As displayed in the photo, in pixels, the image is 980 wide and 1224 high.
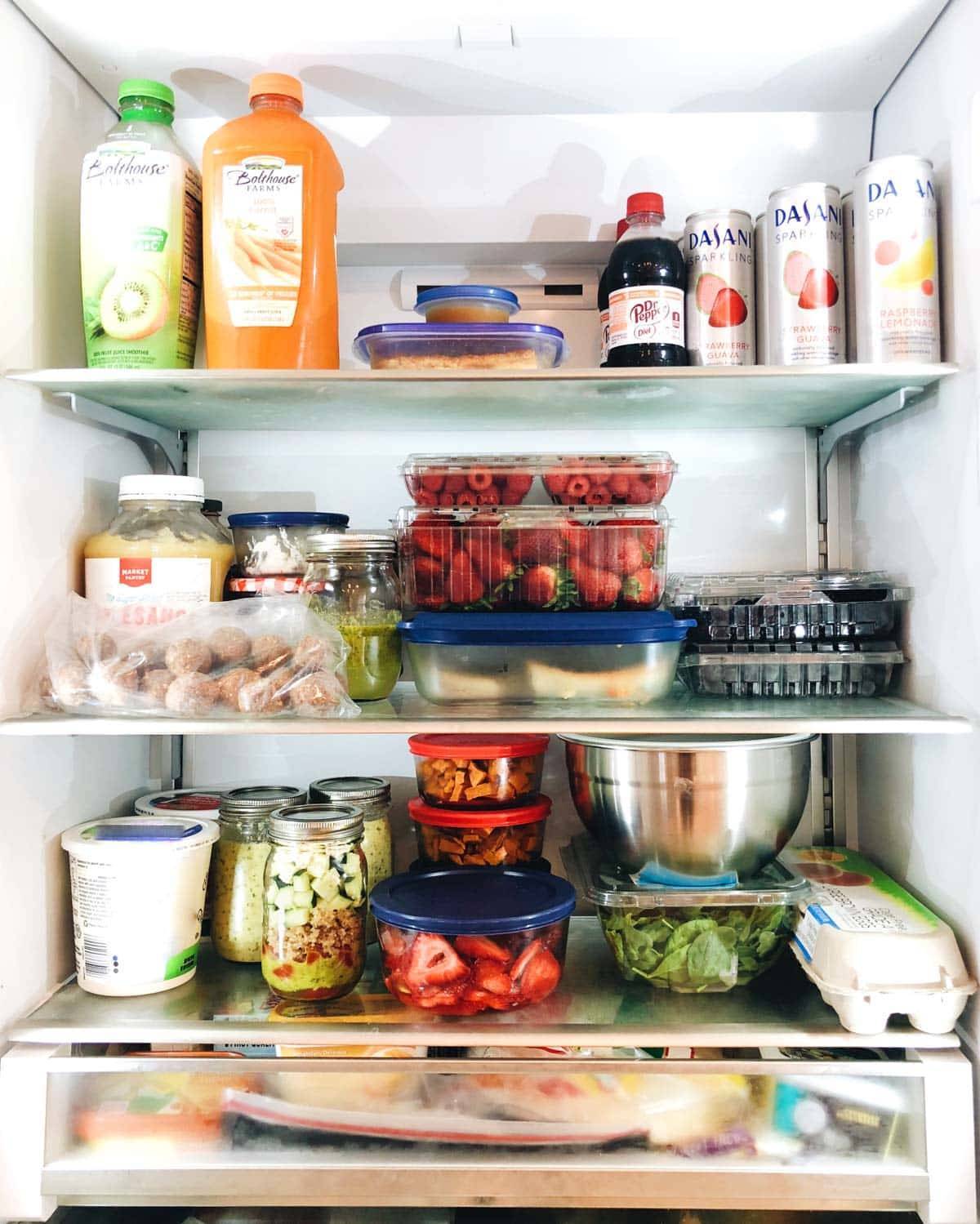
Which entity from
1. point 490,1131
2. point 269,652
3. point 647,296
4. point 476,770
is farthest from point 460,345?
point 490,1131

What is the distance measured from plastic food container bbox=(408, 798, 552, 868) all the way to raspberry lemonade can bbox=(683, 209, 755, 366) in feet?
2.15

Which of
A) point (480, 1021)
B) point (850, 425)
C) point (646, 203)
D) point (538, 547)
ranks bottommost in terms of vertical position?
point (480, 1021)

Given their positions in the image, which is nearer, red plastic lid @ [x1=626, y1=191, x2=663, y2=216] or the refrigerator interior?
the refrigerator interior

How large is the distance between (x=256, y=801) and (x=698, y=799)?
1.92ft

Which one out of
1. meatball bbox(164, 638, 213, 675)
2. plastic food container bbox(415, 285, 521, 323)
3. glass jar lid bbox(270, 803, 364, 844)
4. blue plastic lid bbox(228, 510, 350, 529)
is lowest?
glass jar lid bbox(270, 803, 364, 844)

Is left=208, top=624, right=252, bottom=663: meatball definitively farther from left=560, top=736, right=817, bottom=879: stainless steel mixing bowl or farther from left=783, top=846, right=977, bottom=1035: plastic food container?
left=783, top=846, right=977, bottom=1035: plastic food container

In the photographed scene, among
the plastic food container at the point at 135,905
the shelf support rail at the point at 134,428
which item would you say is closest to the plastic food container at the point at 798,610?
the plastic food container at the point at 135,905

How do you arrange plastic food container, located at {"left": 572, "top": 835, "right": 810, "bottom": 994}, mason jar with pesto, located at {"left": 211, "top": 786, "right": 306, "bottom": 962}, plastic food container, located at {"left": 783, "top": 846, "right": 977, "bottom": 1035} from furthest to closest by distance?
mason jar with pesto, located at {"left": 211, "top": 786, "right": 306, "bottom": 962} → plastic food container, located at {"left": 572, "top": 835, "right": 810, "bottom": 994} → plastic food container, located at {"left": 783, "top": 846, "right": 977, "bottom": 1035}

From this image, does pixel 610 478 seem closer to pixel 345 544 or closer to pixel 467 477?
pixel 467 477

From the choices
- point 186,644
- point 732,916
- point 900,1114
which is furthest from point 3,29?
point 900,1114

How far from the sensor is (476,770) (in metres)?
1.26

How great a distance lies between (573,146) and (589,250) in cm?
16

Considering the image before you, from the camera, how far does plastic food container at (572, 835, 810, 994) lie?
1.14 metres

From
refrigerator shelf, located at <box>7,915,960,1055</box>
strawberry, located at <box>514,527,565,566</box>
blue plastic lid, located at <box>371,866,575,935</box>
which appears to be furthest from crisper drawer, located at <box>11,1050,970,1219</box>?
strawberry, located at <box>514,527,565,566</box>
